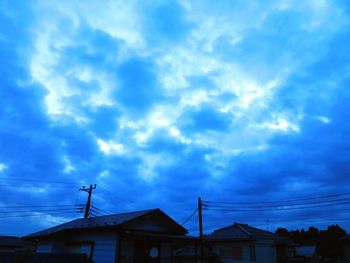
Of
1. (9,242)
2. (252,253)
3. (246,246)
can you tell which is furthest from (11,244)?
(252,253)

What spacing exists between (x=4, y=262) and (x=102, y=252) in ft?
20.3

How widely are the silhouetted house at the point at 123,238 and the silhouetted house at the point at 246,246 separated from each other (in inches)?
585

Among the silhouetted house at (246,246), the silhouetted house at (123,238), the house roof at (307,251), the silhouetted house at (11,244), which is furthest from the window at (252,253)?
the house roof at (307,251)

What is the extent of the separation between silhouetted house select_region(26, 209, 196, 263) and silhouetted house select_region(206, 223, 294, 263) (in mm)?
14853

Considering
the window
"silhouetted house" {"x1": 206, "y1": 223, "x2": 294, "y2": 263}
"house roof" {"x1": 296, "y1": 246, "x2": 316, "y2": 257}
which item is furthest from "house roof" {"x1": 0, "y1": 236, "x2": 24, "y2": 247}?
"house roof" {"x1": 296, "y1": 246, "x2": 316, "y2": 257}

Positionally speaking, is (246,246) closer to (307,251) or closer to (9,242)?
(9,242)

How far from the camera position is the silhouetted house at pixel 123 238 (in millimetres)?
17828

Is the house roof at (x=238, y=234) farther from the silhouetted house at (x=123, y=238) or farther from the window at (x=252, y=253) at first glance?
the silhouetted house at (x=123, y=238)

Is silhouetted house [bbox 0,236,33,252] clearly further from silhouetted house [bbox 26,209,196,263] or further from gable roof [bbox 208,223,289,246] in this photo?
gable roof [bbox 208,223,289,246]

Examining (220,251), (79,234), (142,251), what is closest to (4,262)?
(79,234)

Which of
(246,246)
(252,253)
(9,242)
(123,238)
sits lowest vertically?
(123,238)

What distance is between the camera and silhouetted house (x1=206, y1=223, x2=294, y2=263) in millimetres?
33844

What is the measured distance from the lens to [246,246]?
34.2 meters

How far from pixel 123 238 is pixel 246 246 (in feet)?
68.7
